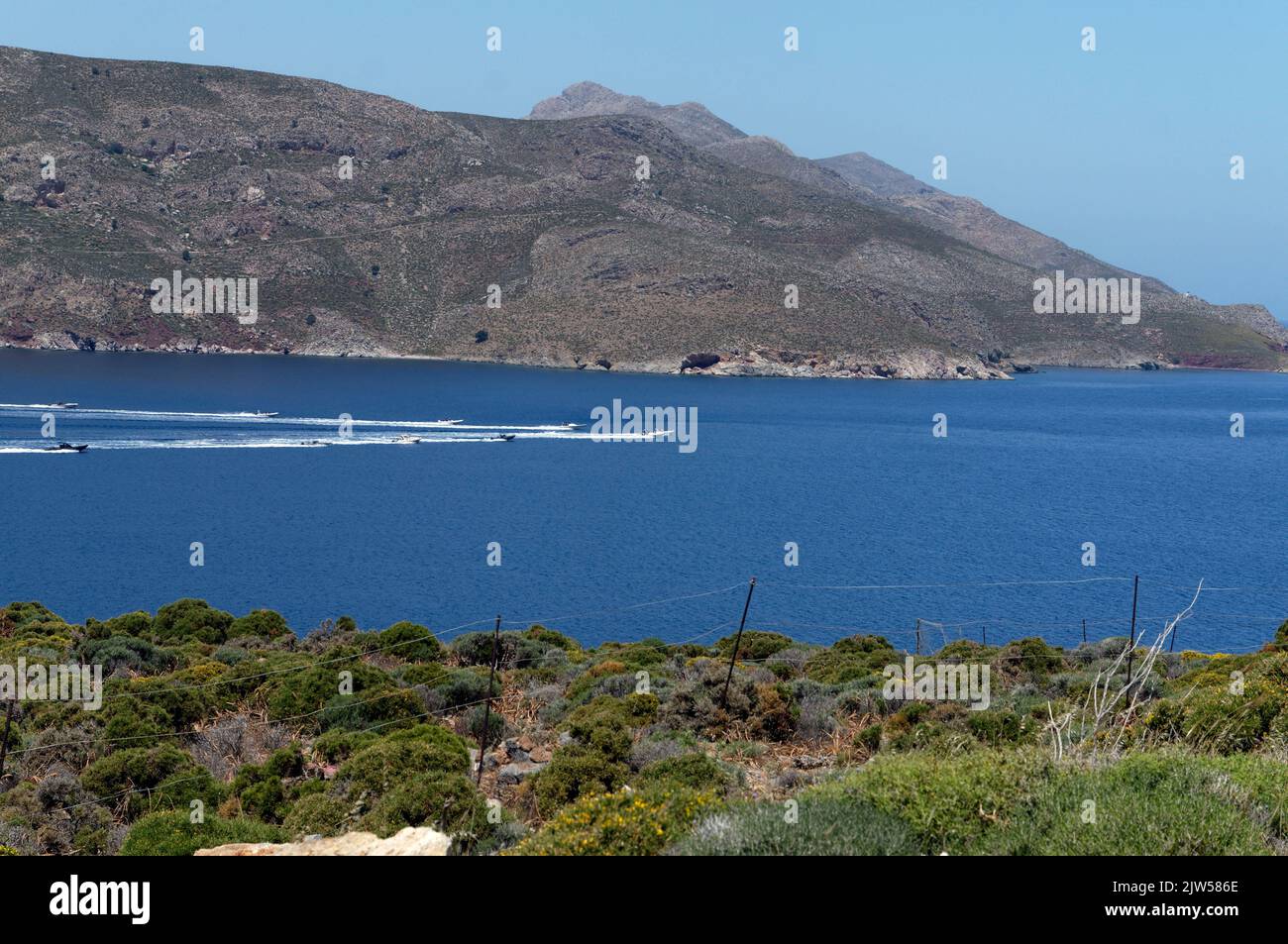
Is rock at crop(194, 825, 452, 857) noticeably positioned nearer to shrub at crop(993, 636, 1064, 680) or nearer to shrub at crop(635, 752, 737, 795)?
shrub at crop(635, 752, 737, 795)

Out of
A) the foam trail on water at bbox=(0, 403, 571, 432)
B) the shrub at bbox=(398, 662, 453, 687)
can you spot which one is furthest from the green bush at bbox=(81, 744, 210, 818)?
the foam trail on water at bbox=(0, 403, 571, 432)

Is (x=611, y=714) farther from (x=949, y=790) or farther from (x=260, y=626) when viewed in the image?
(x=260, y=626)

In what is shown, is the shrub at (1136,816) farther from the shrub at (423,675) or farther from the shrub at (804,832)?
the shrub at (423,675)

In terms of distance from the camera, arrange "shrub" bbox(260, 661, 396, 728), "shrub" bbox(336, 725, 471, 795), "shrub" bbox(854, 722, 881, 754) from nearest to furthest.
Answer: "shrub" bbox(336, 725, 471, 795), "shrub" bbox(854, 722, 881, 754), "shrub" bbox(260, 661, 396, 728)
